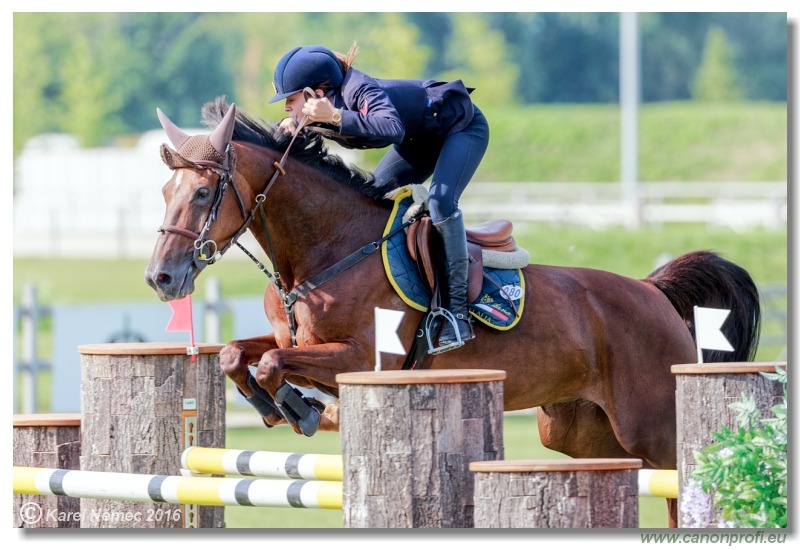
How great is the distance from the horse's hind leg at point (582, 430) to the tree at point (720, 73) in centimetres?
2986

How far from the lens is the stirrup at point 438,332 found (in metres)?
4.77

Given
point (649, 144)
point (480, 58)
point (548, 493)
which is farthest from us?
point (480, 58)

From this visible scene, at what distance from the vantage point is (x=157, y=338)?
36.8 ft

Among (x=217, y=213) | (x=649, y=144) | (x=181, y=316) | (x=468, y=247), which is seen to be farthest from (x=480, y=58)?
(x=217, y=213)

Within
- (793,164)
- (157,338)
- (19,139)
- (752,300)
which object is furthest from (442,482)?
(19,139)

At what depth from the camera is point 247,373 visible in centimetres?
468

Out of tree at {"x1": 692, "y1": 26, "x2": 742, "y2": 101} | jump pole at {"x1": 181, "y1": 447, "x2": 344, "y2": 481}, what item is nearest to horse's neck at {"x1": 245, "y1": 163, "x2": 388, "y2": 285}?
jump pole at {"x1": 181, "y1": 447, "x2": 344, "y2": 481}

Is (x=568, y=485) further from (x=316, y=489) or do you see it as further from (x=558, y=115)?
(x=558, y=115)

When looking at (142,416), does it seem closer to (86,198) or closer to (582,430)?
(582,430)

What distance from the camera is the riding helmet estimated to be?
4.61m

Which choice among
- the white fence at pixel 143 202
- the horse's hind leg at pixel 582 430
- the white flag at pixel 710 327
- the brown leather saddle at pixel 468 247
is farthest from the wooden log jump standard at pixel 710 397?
the white fence at pixel 143 202

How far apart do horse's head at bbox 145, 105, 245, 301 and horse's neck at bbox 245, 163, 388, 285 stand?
0.73 ft

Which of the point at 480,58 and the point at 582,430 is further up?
the point at 480,58

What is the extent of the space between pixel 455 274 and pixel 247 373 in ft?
2.71
